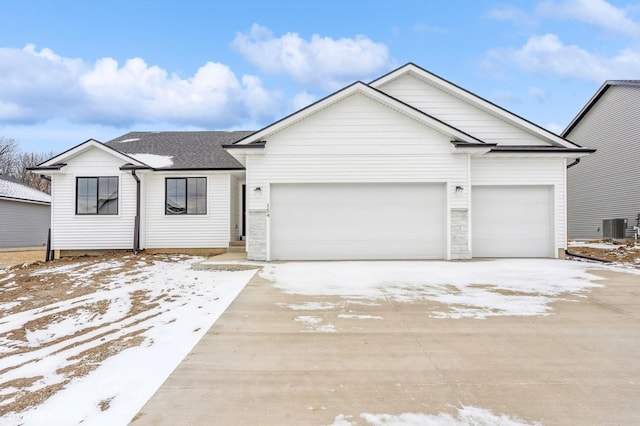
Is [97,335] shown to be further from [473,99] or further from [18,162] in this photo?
[18,162]

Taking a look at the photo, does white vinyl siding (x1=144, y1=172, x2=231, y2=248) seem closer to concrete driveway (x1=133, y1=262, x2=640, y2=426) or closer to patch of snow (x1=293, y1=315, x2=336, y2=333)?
concrete driveway (x1=133, y1=262, x2=640, y2=426)

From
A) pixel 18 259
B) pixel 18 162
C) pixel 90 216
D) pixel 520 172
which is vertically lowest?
pixel 18 259

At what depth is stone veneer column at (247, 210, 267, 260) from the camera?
10789 millimetres

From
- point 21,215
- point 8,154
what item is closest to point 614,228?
point 21,215

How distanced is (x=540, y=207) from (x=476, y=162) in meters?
2.51

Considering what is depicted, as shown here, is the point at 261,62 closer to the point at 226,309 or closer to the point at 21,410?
the point at 226,309

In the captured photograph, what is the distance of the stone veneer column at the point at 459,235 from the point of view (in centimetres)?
1077

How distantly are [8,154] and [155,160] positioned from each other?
41271 millimetres

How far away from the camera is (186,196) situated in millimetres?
14000

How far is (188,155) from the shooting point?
15.0 meters

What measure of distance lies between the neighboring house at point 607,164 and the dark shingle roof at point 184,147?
1970 cm

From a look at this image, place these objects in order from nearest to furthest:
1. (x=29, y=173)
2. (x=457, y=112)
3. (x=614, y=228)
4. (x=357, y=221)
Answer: (x=357, y=221), (x=457, y=112), (x=614, y=228), (x=29, y=173)

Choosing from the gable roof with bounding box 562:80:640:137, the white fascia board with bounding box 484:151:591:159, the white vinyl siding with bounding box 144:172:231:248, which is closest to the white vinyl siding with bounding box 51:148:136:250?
the white vinyl siding with bounding box 144:172:231:248

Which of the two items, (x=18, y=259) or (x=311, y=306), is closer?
(x=311, y=306)
